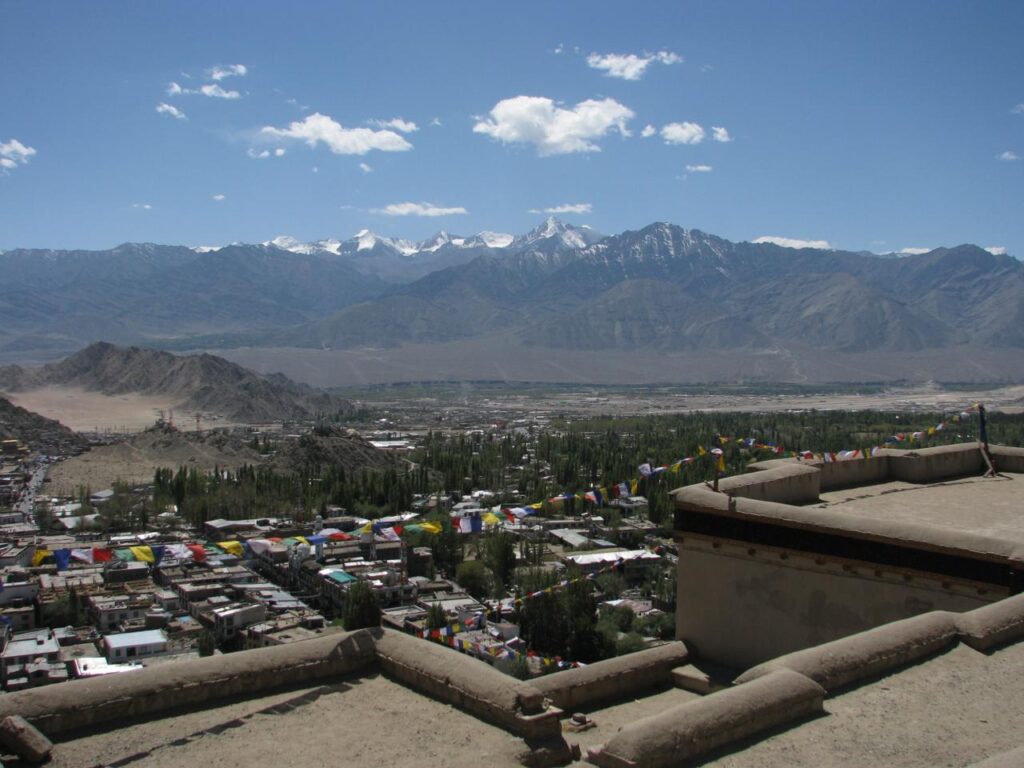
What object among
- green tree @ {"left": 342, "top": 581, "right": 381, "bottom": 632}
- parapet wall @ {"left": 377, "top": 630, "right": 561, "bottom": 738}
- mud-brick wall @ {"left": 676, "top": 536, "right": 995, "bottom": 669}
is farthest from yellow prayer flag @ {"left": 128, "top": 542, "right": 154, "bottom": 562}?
mud-brick wall @ {"left": 676, "top": 536, "right": 995, "bottom": 669}

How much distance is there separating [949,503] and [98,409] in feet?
392

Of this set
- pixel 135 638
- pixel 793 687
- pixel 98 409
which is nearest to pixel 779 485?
pixel 793 687

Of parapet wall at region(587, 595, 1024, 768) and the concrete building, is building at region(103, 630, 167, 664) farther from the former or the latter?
parapet wall at region(587, 595, 1024, 768)

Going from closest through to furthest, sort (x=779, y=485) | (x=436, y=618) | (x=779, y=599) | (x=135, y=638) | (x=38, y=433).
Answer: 1. (x=779, y=599)
2. (x=779, y=485)
3. (x=135, y=638)
4. (x=436, y=618)
5. (x=38, y=433)

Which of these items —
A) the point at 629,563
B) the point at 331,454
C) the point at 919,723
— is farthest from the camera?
the point at 331,454

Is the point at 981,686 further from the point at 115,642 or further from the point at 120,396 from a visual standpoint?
the point at 120,396

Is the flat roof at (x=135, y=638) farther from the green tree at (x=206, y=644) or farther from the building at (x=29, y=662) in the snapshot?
the building at (x=29, y=662)

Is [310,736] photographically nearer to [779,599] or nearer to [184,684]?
[184,684]

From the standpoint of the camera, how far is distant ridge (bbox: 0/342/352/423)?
115m

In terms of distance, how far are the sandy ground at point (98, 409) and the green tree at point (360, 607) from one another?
76.3 metres

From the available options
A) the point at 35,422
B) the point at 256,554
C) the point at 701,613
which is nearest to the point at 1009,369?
the point at 35,422

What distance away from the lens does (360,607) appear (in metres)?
22.0

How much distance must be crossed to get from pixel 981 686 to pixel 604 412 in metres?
110

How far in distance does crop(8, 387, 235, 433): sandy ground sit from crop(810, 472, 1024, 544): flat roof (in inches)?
3751
